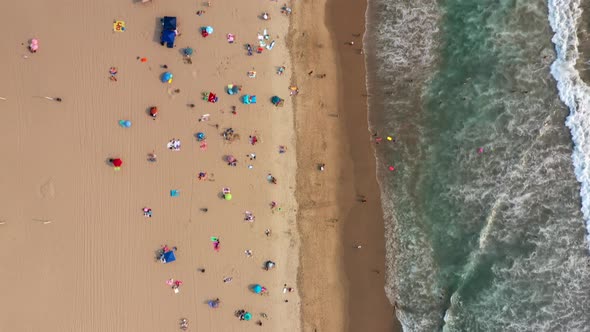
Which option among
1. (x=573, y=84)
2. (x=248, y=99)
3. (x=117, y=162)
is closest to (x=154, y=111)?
(x=117, y=162)

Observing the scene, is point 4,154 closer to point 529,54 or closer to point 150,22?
point 150,22

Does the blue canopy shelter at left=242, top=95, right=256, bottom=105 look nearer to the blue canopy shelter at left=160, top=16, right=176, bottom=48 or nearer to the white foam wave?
the blue canopy shelter at left=160, top=16, right=176, bottom=48

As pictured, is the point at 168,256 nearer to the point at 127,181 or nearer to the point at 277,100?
the point at 127,181

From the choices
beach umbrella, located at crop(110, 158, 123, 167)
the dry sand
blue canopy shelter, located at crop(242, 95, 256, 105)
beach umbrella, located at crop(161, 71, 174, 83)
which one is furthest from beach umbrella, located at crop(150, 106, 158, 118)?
blue canopy shelter, located at crop(242, 95, 256, 105)

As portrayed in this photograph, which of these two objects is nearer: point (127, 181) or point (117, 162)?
point (117, 162)

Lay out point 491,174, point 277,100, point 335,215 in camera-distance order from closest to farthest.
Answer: point 491,174 < point 277,100 < point 335,215

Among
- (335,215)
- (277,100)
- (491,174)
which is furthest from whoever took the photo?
(335,215)

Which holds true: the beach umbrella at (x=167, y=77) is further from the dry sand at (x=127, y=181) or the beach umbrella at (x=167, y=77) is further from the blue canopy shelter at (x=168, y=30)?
the blue canopy shelter at (x=168, y=30)

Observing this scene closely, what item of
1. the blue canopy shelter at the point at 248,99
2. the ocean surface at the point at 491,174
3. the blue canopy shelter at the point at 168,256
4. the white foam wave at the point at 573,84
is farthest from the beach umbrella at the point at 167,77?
the white foam wave at the point at 573,84
